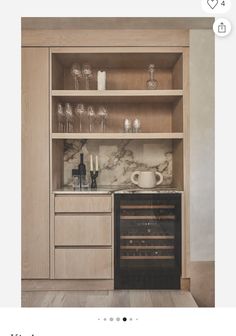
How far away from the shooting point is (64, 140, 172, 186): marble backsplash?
157cm

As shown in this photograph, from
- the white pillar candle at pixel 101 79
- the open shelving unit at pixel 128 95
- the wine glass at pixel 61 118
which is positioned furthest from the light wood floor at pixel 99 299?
the white pillar candle at pixel 101 79

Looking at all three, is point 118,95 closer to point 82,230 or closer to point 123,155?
point 123,155

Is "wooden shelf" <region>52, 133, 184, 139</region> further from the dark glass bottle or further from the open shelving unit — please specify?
the dark glass bottle

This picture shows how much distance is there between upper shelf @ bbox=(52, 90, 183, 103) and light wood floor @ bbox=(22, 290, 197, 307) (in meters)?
0.64

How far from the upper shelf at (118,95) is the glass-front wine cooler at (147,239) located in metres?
0.34

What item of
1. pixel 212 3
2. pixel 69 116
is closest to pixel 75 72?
pixel 69 116

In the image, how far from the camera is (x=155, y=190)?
136cm

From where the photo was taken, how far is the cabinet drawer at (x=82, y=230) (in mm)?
1233

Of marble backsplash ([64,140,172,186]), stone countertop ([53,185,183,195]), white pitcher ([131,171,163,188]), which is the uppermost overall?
marble backsplash ([64,140,172,186])

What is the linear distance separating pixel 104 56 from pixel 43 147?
1.20 ft

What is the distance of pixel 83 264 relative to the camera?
4.27ft

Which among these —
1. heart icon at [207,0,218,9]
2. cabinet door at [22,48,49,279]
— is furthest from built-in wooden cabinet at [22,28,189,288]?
heart icon at [207,0,218,9]
